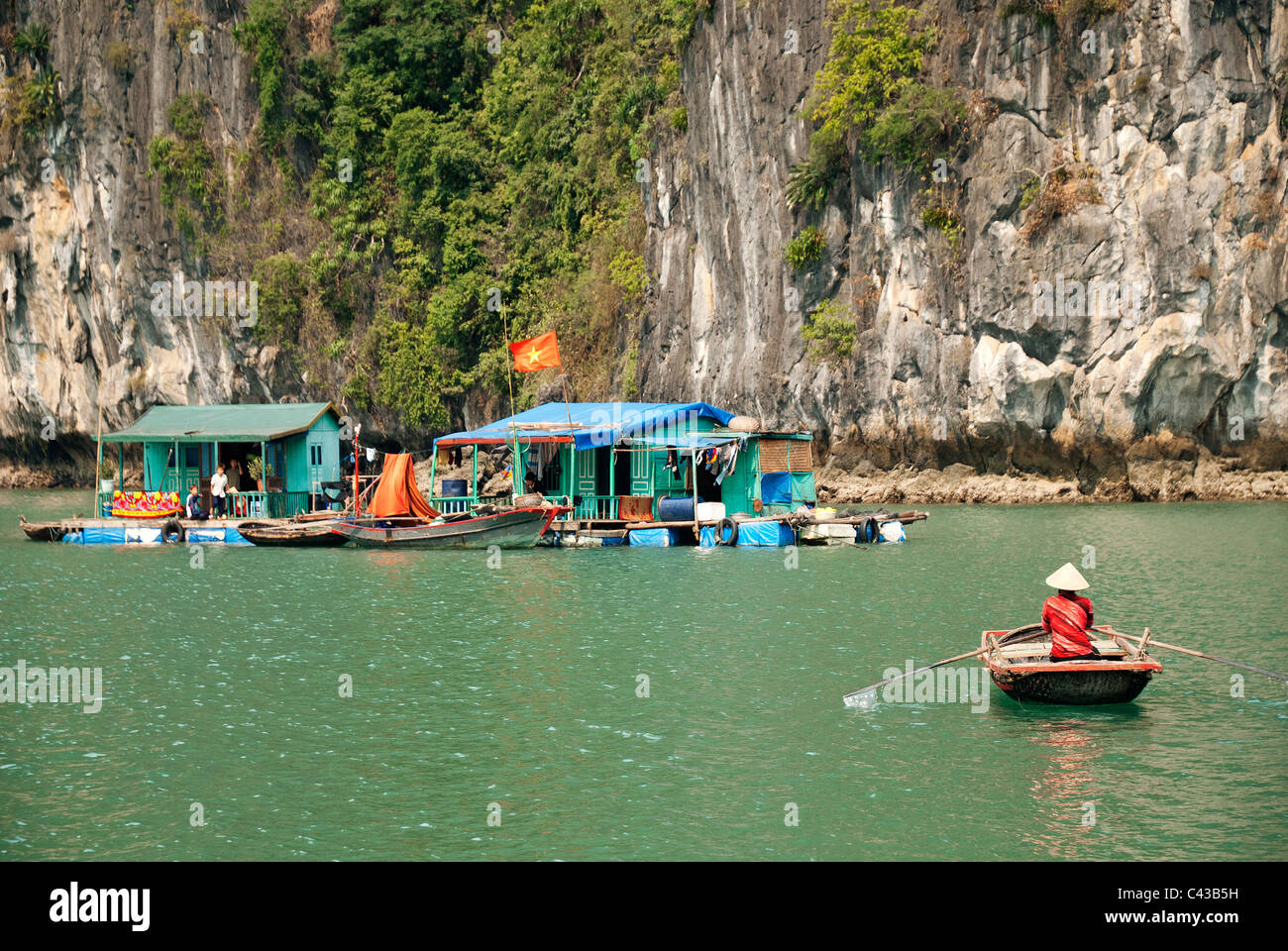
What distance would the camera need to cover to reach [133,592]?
75.3ft

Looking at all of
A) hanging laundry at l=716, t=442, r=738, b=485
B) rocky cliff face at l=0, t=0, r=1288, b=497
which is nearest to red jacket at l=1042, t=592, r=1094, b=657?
hanging laundry at l=716, t=442, r=738, b=485

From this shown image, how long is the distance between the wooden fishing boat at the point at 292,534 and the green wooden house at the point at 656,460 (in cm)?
401

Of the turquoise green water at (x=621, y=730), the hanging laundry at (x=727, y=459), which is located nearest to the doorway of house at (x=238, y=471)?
the turquoise green water at (x=621, y=730)

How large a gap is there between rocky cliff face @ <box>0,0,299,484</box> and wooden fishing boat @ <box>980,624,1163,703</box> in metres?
48.7

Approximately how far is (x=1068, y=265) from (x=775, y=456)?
12.5 meters

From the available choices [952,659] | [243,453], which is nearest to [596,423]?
[243,453]

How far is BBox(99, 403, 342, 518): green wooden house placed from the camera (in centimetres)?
3522

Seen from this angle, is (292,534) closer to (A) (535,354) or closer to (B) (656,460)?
(A) (535,354)

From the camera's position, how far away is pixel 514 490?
3353cm

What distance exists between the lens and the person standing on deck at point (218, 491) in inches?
1347

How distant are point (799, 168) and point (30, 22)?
39.9 metres

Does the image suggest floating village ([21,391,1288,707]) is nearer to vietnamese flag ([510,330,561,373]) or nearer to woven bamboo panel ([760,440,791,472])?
woven bamboo panel ([760,440,791,472])

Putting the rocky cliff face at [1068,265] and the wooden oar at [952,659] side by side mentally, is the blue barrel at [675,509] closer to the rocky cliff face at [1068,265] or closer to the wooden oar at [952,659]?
the rocky cliff face at [1068,265]
